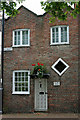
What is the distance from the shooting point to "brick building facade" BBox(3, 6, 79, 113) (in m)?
16.9

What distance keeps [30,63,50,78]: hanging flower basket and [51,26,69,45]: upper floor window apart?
1985 millimetres

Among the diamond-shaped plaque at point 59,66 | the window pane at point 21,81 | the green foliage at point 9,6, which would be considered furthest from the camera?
the window pane at point 21,81

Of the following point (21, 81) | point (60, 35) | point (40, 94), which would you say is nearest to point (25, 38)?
point (60, 35)

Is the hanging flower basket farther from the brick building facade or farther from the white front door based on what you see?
the white front door

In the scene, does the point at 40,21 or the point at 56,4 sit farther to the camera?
the point at 40,21

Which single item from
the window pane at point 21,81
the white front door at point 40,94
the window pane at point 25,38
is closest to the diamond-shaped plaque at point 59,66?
the white front door at point 40,94

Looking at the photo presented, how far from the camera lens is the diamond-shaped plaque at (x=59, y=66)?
17.1 m

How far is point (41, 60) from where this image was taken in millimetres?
17609

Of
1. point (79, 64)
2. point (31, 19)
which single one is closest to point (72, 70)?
point (79, 64)

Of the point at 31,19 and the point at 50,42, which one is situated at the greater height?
the point at 31,19

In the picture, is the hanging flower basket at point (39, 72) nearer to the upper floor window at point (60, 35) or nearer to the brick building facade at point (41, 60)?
the brick building facade at point (41, 60)

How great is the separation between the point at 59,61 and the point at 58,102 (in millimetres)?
2862

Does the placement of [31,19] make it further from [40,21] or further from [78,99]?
[78,99]

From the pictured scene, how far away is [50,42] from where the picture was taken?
17562 mm
